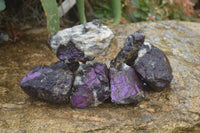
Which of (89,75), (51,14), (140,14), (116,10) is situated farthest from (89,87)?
(140,14)

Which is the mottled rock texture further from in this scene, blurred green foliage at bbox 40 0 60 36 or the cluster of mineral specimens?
blurred green foliage at bbox 40 0 60 36

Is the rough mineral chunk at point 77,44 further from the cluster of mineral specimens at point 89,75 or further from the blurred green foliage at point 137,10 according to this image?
the blurred green foliage at point 137,10

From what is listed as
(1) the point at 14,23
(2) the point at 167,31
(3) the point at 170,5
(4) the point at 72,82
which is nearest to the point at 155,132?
(4) the point at 72,82

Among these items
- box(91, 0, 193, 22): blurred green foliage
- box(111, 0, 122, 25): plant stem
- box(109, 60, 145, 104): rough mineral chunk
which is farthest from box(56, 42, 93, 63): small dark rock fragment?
box(91, 0, 193, 22): blurred green foliage

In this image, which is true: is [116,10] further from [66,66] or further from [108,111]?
[108,111]

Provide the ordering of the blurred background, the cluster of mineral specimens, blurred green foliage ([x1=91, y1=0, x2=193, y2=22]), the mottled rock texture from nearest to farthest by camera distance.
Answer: the mottled rock texture, the cluster of mineral specimens, the blurred background, blurred green foliage ([x1=91, y1=0, x2=193, y2=22])

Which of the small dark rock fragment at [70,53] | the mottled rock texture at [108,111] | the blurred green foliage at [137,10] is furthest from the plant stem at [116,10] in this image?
the small dark rock fragment at [70,53]
